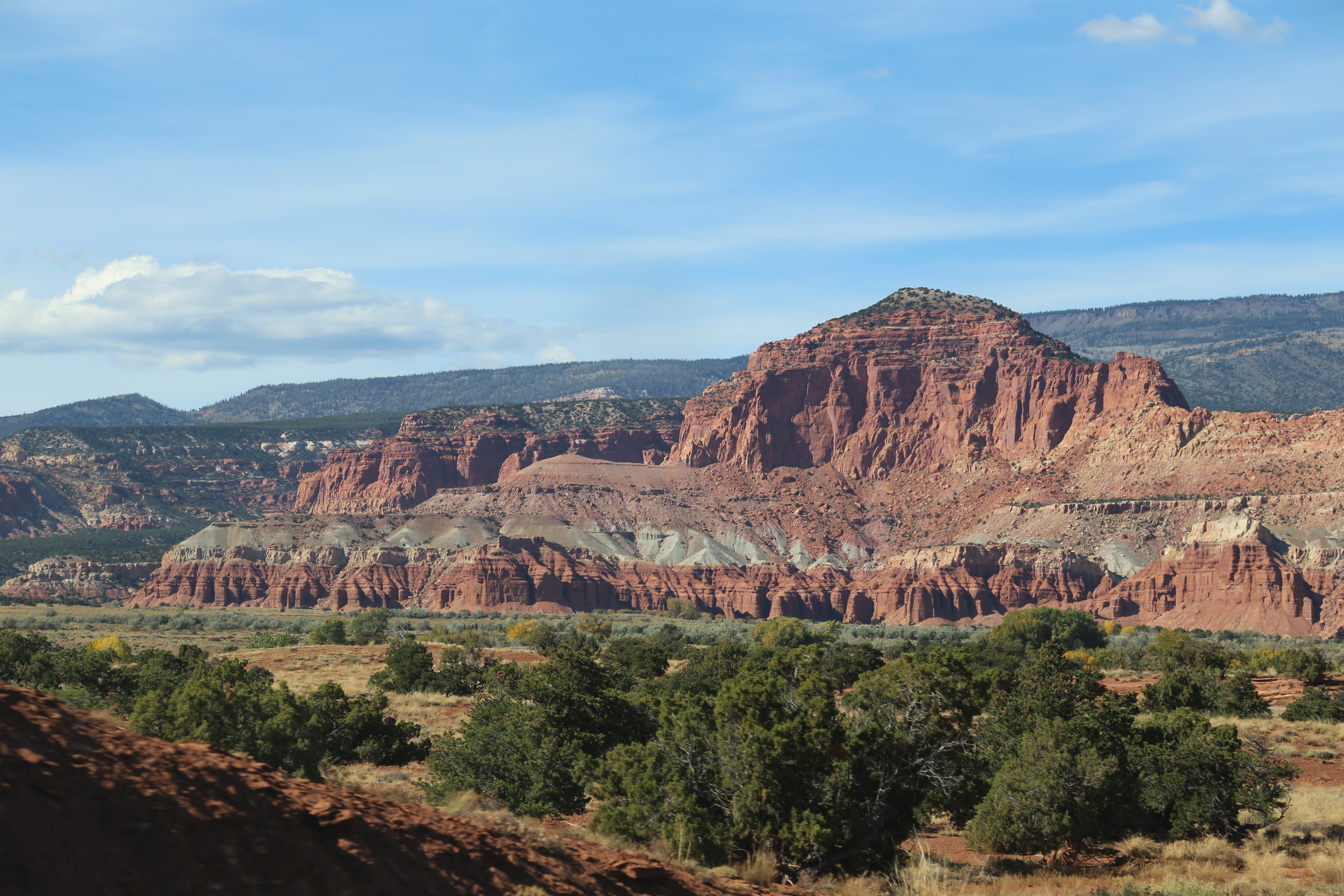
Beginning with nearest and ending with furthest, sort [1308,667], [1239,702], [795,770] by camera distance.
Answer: [795,770]
[1239,702]
[1308,667]

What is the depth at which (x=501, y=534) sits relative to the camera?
195250 mm

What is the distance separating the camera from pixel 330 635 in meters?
101

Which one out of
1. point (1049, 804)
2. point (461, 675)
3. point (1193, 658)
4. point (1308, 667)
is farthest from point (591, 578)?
point (1049, 804)

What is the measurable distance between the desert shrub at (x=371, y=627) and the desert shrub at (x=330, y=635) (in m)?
1.01

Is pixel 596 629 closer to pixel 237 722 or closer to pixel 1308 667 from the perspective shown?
pixel 1308 667

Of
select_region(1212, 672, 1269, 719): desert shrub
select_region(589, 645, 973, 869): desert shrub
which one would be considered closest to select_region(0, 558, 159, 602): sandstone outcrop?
select_region(1212, 672, 1269, 719): desert shrub

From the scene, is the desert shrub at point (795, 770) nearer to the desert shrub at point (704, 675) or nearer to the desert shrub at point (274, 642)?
the desert shrub at point (704, 675)

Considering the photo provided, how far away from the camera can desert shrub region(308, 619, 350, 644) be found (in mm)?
100125

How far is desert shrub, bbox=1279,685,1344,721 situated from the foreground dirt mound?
45.7m

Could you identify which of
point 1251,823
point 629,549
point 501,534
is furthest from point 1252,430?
point 1251,823

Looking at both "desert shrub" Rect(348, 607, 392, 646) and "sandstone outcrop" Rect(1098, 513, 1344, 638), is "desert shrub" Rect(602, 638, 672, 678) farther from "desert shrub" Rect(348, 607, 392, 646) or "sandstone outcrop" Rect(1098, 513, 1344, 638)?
"sandstone outcrop" Rect(1098, 513, 1344, 638)

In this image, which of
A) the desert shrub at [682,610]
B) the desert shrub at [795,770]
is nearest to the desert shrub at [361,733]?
the desert shrub at [795,770]

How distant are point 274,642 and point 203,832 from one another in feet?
292

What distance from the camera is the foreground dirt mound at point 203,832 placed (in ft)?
33.6
